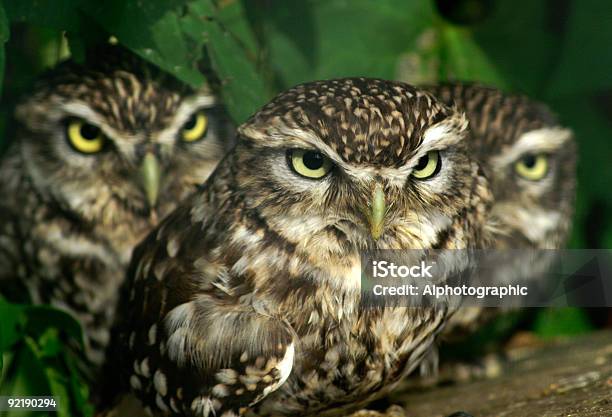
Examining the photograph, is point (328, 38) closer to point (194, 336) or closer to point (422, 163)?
point (422, 163)

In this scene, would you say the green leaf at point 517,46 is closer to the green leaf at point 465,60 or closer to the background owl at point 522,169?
the green leaf at point 465,60

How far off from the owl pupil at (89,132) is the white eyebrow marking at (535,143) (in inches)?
50.6

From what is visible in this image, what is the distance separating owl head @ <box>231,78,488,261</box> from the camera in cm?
194

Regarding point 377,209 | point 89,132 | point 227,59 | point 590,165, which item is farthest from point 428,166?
point 590,165

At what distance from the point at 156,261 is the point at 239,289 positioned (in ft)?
1.02

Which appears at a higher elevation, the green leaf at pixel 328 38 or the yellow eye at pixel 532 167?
the green leaf at pixel 328 38

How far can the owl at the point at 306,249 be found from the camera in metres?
1.98

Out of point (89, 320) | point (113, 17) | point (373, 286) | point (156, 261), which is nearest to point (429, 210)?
point (373, 286)

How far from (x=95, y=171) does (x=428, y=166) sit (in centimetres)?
108

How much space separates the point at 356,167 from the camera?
6.34 feet

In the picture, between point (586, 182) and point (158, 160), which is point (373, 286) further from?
point (586, 182)

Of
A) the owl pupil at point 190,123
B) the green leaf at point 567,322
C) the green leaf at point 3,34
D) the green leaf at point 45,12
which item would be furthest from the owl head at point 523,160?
the green leaf at point 3,34

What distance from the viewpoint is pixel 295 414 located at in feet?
7.27

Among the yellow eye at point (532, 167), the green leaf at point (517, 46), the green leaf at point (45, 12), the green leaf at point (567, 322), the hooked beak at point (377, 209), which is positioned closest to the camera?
the hooked beak at point (377, 209)
